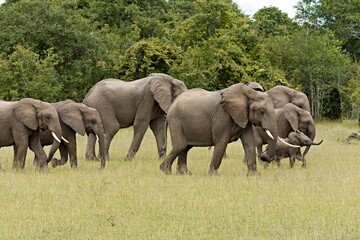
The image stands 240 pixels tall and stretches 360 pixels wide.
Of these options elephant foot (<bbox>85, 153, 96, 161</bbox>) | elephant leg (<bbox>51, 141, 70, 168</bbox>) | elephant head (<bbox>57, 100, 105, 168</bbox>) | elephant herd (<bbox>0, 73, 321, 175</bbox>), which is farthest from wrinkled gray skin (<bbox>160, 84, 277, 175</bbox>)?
elephant foot (<bbox>85, 153, 96, 161</bbox>)

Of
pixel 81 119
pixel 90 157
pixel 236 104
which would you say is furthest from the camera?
pixel 90 157

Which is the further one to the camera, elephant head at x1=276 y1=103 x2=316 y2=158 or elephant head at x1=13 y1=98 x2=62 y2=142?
elephant head at x1=276 y1=103 x2=316 y2=158

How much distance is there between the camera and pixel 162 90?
16531mm

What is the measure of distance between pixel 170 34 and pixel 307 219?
101ft

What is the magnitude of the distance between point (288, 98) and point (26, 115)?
6863 millimetres

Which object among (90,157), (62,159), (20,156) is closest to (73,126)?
→ (62,159)

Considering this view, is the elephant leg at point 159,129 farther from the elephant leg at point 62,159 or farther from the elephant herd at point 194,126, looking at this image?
the elephant leg at point 62,159

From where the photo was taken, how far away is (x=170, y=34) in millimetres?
38500

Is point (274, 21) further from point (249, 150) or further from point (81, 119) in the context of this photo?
point (249, 150)

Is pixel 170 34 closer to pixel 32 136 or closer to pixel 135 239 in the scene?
pixel 32 136

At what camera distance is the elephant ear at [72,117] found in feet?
46.1

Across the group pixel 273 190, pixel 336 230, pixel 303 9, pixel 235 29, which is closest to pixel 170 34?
pixel 235 29

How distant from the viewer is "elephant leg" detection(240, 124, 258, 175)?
A: 12648 millimetres

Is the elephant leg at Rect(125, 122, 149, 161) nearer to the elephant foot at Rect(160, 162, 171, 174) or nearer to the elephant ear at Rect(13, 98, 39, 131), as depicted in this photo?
the elephant foot at Rect(160, 162, 171, 174)
